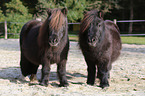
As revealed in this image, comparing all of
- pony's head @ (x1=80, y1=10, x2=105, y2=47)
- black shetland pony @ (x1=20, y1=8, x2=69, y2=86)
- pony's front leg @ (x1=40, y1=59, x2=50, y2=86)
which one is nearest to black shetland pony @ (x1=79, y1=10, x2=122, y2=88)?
pony's head @ (x1=80, y1=10, x2=105, y2=47)

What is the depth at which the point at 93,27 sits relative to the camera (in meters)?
3.88

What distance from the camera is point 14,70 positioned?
243 inches

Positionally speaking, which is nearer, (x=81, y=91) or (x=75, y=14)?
(x=81, y=91)

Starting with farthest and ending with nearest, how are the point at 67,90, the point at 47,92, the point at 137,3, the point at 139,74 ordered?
the point at 137,3 → the point at 139,74 → the point at 67,90 → the point at 47,92

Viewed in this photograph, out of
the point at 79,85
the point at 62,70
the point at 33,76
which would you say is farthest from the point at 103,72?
the point at 33,76

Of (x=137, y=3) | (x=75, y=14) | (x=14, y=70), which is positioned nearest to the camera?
(x=14, y=70)

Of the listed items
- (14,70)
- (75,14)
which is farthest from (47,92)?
(75,14)

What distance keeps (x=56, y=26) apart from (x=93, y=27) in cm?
70

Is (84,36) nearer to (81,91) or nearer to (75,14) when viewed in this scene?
(81,91)

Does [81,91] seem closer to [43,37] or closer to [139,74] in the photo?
[43,37]

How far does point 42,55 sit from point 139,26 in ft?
111

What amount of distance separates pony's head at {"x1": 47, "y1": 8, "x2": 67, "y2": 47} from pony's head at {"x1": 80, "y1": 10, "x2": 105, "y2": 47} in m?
0.44

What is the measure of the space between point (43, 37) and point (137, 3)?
1176 inches

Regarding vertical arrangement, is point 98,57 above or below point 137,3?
below
